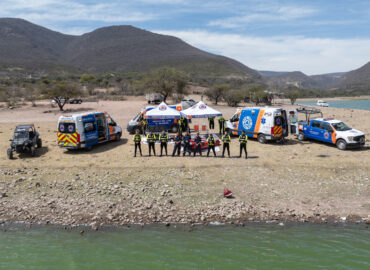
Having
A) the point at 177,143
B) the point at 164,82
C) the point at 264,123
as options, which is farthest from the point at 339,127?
the point at 164,82

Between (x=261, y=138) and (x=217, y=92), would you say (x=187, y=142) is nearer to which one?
(x=261, y=138)

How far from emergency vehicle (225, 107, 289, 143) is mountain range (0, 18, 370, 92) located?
93085 millimetres

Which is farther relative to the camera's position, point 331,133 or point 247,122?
point 247,122

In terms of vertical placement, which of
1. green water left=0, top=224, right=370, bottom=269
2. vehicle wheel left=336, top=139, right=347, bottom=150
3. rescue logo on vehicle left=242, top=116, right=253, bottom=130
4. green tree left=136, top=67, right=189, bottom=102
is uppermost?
green tree left=136, top=67, right=189, bottom=102

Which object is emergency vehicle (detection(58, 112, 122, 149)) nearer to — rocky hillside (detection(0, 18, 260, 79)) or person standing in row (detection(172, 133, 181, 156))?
person standing in row (detection(172, 133, 181, 156))

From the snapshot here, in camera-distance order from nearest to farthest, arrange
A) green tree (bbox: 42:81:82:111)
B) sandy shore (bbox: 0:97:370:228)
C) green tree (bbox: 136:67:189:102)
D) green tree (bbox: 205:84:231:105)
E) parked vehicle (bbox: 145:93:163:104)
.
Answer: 1. sandy shore (bbox: 0:97:370:228)
2. green tree (bbox: 42:81:82:111)
3. green tree (bbox: 136:67:189:102)
4. parked vehicle (bbox: 145:93:163:104)
5. green tree (bbox: 205:84:231:105)

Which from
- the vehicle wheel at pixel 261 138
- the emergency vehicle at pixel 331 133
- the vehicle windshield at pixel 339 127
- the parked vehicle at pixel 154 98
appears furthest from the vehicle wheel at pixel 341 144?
the parked vehicle at pixel 154 98

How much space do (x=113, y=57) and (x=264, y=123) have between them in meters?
151

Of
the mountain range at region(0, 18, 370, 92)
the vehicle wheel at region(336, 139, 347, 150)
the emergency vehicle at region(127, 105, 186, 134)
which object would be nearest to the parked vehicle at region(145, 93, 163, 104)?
the emergency vehicle at region(127, 105, 186, 134)

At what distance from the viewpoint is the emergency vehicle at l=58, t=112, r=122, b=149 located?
1709 cm

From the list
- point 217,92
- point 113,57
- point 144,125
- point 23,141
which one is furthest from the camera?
point 113,57

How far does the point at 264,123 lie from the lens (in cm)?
1864

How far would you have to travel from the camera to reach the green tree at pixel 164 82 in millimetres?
48775

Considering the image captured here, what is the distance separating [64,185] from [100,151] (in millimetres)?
4889
